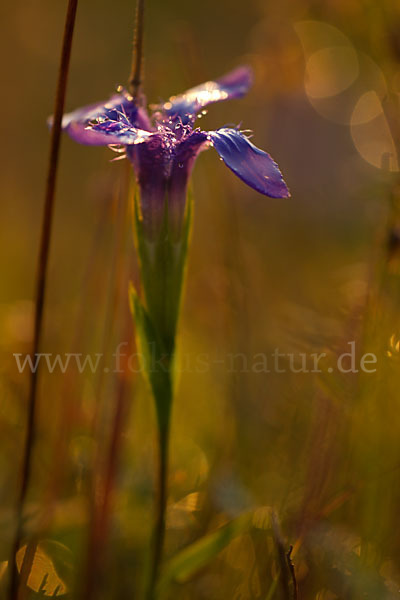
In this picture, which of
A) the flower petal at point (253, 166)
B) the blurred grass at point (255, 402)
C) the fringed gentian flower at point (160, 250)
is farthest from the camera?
the blurred grass at point (255, 402)

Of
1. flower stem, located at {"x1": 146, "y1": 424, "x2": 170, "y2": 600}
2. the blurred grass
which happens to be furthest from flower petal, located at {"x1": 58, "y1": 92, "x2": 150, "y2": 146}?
flower stem, located at {"x1": 146, "y1": 424, "x2": 170, "y2": 600}

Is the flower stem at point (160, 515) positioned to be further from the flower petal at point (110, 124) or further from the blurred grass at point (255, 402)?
the flower petal at point (110, 124)

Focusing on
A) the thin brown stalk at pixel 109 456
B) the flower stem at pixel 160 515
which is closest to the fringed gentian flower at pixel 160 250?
the flower stem at pixel 160 515

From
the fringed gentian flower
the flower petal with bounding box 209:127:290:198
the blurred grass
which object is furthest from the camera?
the blurred grass

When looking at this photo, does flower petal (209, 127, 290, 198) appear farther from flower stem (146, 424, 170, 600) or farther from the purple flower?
flower stem (146, 424, 170, 600)

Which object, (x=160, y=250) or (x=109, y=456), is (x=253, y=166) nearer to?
(x=160, y=250)

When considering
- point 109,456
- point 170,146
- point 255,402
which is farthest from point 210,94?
point 255,402

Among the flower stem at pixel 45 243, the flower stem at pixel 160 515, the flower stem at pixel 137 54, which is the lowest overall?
the flower stem at pixel 160 515

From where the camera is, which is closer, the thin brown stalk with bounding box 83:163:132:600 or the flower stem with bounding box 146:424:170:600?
the flower stem with bounding box 146:424:170:600
